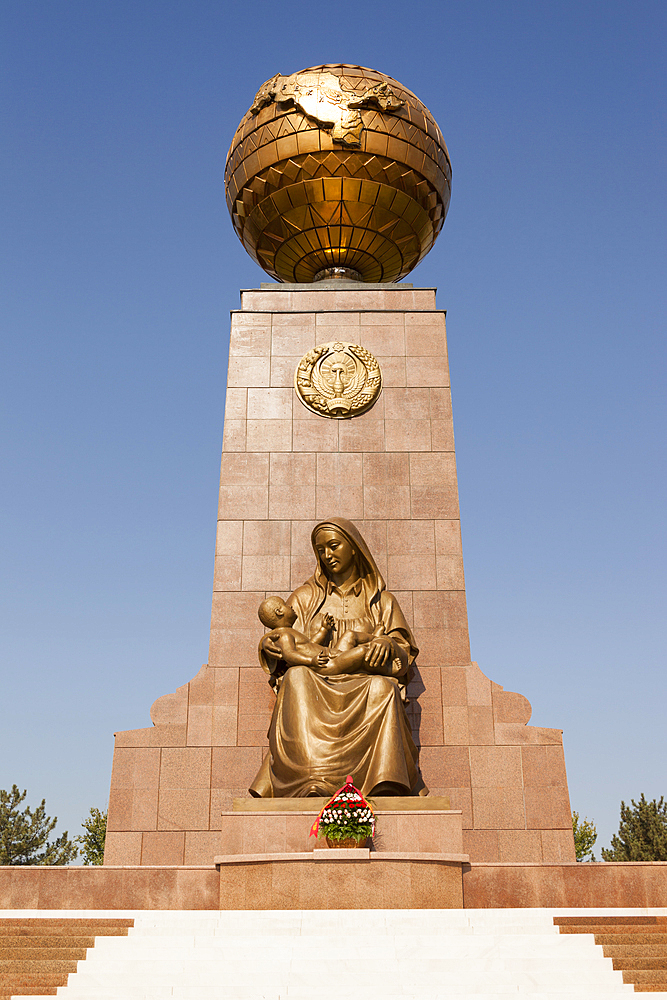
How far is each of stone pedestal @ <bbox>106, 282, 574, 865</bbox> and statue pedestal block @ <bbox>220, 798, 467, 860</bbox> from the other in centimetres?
197

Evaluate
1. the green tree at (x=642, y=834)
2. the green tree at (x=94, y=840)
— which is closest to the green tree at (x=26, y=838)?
the green tree at (x=94, y=840)

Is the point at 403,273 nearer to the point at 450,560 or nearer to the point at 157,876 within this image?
the point at 450,560

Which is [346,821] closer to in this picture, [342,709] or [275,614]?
[342,709]

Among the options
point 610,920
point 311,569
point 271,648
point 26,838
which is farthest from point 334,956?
point 26,838

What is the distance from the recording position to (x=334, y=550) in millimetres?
10305

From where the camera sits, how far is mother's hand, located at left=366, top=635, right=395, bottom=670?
9.45 metres

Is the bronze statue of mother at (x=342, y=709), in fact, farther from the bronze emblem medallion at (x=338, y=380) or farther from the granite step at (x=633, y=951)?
the granite step at (x=633, y=951)

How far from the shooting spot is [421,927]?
6699 mm

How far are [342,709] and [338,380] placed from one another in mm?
4813

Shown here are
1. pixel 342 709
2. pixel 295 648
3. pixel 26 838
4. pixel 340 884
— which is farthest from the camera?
pixel 26 838

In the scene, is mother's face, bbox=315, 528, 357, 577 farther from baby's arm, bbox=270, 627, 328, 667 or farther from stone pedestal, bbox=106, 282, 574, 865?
stone pedestal, bbox=106, 282, 574, 865

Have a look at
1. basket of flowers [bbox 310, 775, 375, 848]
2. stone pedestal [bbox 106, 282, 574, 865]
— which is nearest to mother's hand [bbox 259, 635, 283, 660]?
stone pedestal [bbox 106, 282, 574, 865]

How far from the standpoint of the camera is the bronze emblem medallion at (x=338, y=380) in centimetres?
1241

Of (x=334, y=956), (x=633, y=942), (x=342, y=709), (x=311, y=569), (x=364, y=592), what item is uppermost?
(x=311, y=569)
